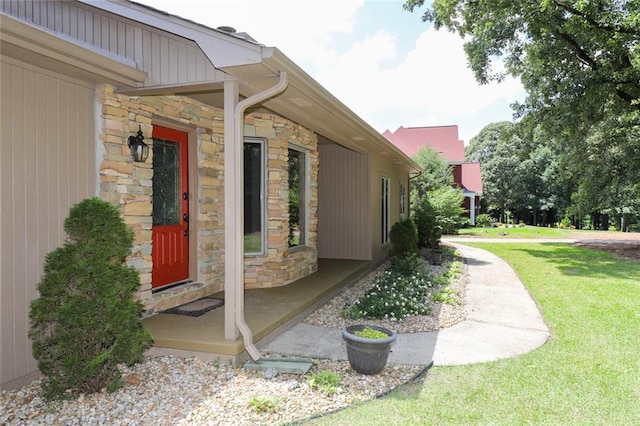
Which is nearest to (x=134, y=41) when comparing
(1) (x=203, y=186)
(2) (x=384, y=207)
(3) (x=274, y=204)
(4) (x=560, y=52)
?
(1) (x=203, y=186)

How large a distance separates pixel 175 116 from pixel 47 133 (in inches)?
59.4

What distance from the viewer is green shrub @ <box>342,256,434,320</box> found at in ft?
17.0

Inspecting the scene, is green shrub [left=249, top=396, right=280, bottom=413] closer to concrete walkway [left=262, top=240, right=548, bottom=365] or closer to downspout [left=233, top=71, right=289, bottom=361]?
downspout [left=233, top=71, right=289, bottom=361]

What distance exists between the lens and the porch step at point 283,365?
3.45m

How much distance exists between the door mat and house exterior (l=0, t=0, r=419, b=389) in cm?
12

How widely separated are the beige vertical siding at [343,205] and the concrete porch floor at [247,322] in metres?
2.53

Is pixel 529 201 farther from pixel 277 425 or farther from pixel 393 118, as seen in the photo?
pixel 277 425

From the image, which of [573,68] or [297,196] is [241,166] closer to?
[297,196]

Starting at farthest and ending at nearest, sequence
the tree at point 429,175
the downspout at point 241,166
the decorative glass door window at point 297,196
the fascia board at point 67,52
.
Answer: the tree at point 429,175, the decorative glass door window at point 297,196, the downspout at point 241,166, the fascia board at point 67,52

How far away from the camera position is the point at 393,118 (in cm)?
3569

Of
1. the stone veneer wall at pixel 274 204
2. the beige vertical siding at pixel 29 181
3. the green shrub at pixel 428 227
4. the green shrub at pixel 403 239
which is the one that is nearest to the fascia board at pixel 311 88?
the stone veneer wall at pixel 274 204

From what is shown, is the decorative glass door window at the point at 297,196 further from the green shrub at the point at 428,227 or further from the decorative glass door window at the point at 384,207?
the green shrub at the point at 428,227

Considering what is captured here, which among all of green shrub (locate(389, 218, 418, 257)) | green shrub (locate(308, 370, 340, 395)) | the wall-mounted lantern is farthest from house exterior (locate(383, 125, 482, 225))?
green shrub (locate(308, 370, 340, 395))

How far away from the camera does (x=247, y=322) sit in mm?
4191
